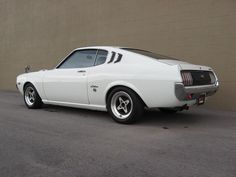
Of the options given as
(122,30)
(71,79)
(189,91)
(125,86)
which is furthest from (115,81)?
(122,30)

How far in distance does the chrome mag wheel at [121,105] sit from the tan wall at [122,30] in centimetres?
307

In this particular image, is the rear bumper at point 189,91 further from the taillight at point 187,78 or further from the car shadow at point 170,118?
the car shadow at point 170,118

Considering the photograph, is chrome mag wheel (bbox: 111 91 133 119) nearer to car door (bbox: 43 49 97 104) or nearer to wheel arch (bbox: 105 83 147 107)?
wheel arch (bbox: 105 83 147 107)

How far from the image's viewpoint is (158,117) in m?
6.57

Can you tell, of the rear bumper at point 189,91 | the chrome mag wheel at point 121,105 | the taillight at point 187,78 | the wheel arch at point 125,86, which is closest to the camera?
the rear bumper at point 189,91

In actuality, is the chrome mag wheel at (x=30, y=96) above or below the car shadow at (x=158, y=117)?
above

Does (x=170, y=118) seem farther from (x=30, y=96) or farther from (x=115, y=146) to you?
(x=30, y=96)

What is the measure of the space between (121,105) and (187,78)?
1.30 metres

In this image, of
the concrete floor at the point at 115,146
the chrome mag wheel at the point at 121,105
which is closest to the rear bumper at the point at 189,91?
the concrete floor at the point at 115,146

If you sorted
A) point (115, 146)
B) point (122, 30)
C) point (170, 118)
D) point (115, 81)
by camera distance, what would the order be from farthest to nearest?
point (122, 30), point (170, 118), point (115, 81), point (115, 146)

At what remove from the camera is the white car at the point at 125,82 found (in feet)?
17.3

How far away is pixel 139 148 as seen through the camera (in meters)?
4.27

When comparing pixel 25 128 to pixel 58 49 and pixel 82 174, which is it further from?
pixel 58 49

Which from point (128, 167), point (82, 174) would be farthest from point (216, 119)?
point (82, 174)
